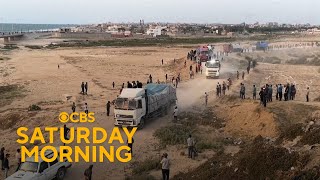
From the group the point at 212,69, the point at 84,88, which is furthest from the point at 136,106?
the point at 212,69

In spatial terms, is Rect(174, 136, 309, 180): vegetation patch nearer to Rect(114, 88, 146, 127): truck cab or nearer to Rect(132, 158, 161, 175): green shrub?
Rect(132, 158, 161, 175): green shrub

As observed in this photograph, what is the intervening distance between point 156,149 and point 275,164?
881 centimetres

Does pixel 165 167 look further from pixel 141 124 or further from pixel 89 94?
pixel 89 94

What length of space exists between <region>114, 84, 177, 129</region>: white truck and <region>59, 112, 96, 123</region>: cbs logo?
331cm

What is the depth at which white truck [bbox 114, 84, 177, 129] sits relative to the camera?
23.2 meters

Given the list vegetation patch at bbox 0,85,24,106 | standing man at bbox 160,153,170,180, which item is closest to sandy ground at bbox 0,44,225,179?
vegetation patch at bbox 0,85,24,106

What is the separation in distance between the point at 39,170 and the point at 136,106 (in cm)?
870

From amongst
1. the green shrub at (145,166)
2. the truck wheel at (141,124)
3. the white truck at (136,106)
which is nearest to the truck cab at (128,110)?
the white truck at (136,106)

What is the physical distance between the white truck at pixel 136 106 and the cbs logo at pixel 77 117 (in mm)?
3312

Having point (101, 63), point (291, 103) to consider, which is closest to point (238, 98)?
point (291, 103)

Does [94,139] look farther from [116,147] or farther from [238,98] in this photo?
[238,98]

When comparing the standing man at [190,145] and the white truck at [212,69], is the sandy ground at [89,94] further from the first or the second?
the white truck at [212,69]

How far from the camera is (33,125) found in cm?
2561

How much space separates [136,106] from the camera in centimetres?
2338
